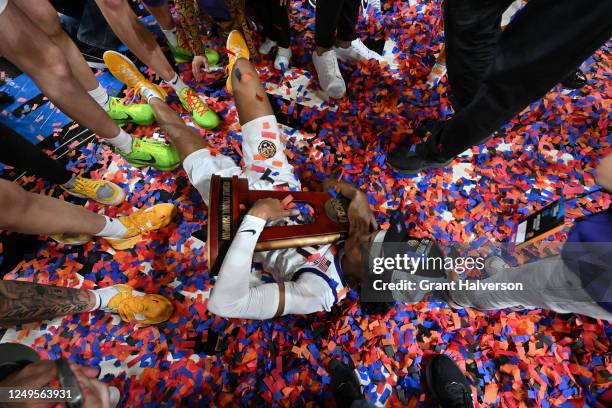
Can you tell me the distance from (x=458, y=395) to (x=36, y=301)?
8.11ft

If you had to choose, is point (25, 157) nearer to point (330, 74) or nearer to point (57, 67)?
point (57, 67)

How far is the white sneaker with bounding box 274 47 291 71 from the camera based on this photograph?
3062 mm

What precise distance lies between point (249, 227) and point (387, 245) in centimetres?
74

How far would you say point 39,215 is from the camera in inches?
67.4

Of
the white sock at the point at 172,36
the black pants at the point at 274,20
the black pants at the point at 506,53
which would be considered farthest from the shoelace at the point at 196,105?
the black pants at the point at 506,53

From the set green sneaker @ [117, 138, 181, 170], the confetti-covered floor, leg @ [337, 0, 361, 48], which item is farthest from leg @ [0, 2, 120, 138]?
leg @ [337, 0, 361, 48]

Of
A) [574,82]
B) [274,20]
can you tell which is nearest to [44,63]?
[274,20]

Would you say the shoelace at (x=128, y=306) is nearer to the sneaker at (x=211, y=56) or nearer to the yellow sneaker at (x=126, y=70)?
the yellow sneaker at (x=126, y=70)

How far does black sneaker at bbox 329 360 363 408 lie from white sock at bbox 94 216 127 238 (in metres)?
1.77

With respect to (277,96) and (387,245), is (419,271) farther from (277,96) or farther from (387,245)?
(277,96)

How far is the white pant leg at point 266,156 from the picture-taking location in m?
2.07

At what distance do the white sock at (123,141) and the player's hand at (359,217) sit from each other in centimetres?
183

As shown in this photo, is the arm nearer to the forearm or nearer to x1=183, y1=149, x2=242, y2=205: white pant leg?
the forearm

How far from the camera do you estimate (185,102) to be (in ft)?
9.02
